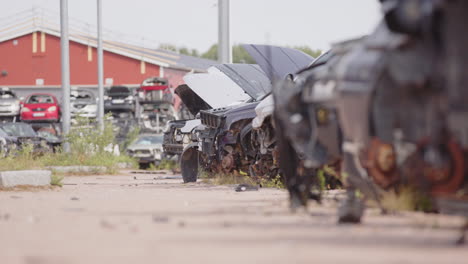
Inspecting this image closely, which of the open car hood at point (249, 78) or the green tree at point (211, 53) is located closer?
the open car hood at point (249, 78)

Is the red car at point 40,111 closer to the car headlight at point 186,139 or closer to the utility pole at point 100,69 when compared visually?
the utility pole at point 100,69

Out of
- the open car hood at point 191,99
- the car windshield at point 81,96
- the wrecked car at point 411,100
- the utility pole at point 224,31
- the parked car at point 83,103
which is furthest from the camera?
the car windshield at point 81,96

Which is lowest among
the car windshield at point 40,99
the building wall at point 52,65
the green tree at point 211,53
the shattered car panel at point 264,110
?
the shattered car panel at point 264,110

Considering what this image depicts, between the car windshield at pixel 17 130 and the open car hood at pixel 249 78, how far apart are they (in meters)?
19.8

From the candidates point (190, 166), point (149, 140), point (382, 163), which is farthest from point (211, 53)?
point (382, 163)

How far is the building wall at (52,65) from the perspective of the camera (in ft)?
229

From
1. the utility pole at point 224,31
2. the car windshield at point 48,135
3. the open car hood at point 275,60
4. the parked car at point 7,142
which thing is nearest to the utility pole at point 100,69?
the car windshield at point 48,135

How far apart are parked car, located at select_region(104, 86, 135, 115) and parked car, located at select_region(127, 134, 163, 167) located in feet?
30.8

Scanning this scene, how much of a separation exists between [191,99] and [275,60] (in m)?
7.49

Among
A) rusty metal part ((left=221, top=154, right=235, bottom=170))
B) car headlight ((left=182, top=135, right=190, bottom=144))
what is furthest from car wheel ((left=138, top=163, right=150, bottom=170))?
rusty metal part ((left=221, top=154, right=235, bottom=170))

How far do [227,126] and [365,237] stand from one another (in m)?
12.0

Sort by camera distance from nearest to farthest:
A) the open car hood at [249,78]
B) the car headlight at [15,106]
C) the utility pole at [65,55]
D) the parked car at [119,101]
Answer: the open car hood at [249,78]
the utility pole at [65,55]
the car headlight at [15,106]
the parked car at [119,101]

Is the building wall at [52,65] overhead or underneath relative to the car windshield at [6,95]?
overhead

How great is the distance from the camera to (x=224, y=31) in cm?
3247
